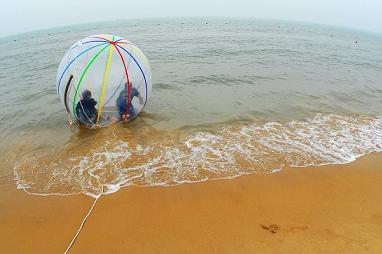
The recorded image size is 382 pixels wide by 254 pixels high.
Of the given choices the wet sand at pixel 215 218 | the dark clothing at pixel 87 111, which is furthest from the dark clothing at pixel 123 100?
the wet sand at pixel 215 218

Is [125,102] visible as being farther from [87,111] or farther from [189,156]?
[189,156]

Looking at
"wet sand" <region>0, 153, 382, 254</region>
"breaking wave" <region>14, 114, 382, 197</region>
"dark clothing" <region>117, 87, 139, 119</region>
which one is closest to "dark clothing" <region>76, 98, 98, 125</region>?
"dark clothing" <region>117, 87, 139, 119</region>

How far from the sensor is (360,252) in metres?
4.35

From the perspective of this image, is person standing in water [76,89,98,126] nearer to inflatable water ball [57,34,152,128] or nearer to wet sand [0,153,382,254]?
inflatable water ball [57,34,152,128]

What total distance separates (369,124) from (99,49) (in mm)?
8397

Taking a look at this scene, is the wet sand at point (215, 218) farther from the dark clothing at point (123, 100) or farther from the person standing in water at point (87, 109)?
the dark clothing at point (123, 100)

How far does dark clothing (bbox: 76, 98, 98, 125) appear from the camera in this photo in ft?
26.7

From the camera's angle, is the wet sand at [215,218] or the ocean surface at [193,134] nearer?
the wet sand at [215,218]

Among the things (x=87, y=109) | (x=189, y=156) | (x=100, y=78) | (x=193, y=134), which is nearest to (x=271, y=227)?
(x=189, y=156)

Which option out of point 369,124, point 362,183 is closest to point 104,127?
point 362,183

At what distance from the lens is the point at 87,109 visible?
829cm

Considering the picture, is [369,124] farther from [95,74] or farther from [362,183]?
[95,74]

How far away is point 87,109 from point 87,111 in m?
0.07

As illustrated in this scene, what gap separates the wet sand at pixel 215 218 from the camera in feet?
14.8
